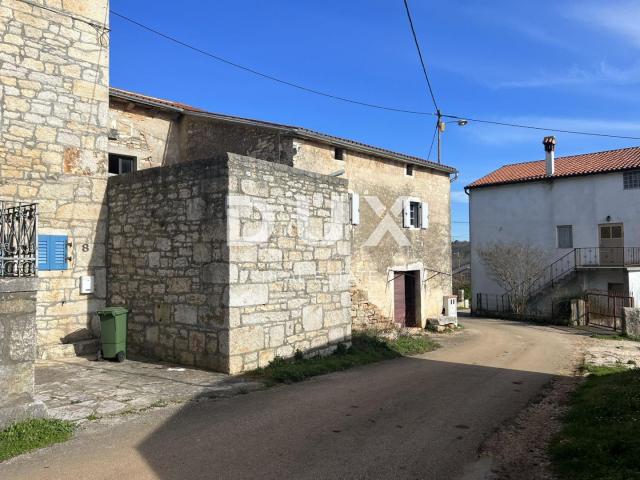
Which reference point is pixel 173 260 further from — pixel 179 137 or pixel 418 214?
pixel 418 214

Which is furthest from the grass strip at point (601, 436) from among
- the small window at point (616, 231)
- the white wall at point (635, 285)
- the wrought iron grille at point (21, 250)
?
the small window at point (616, 231)

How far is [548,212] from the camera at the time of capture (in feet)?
75.5

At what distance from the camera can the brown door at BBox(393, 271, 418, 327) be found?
14.6 meters

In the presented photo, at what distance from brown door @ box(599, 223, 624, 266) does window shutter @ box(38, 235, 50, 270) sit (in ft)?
70.9

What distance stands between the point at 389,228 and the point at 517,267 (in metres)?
11.1

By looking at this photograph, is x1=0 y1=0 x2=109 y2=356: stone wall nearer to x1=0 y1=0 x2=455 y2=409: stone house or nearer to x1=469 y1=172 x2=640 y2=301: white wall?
x1=0 y1=0 x2=455 y2=409: stone house

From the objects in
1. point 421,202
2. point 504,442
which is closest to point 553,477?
point 504,442

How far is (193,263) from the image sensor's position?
791 centimetres

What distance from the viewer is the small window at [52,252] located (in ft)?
28.4

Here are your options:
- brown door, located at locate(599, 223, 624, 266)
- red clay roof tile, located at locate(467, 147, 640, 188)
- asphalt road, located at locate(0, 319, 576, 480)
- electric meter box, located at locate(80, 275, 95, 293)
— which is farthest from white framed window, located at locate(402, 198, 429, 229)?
brown door, located at locate(599, 223, 624, 266)

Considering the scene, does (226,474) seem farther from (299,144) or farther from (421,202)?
(421,202)

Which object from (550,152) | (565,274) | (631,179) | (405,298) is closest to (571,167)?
(550,152)

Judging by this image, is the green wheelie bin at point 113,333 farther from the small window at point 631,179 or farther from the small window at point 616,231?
the small window at point 631,179

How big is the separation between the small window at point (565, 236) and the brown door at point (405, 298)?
11.2m
